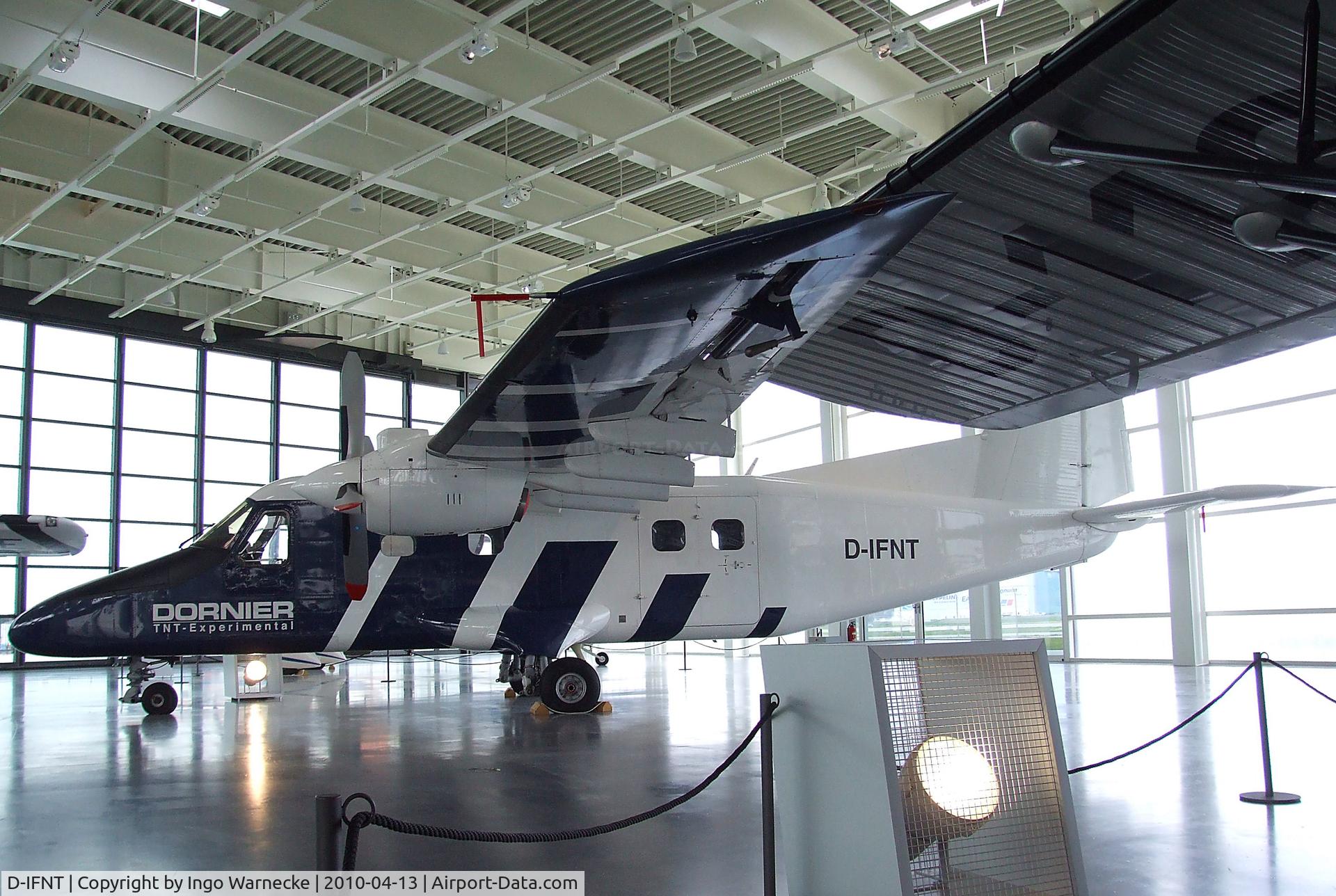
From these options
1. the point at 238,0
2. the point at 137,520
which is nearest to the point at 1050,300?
the point at 238,0

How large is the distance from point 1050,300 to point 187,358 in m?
28.4

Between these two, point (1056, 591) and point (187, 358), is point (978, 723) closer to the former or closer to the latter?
point (1056, 591)

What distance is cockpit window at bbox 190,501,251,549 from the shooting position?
417 inches

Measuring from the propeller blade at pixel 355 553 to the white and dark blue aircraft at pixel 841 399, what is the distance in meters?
0.02

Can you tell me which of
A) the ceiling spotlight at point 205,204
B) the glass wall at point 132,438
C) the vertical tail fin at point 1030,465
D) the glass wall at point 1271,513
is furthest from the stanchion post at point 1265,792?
the glass wall at point 132,438

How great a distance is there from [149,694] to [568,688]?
20.5 feet

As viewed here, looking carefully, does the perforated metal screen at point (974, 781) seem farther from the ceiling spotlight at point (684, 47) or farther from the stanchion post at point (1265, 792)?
the ceiling spotlight at point (684, 47)

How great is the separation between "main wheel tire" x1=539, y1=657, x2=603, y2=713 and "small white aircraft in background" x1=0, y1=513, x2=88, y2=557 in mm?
9834

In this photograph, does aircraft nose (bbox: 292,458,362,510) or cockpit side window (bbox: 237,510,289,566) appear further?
cockpit side window (bbox: 237,510,289,566)

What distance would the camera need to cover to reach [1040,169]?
4.11 m

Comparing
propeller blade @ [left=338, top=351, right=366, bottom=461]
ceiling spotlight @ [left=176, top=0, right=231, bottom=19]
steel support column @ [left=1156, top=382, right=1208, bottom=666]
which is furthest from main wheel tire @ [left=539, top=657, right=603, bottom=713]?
steel support column @ [left=1156, top=382, right=1208, bottom=666]
